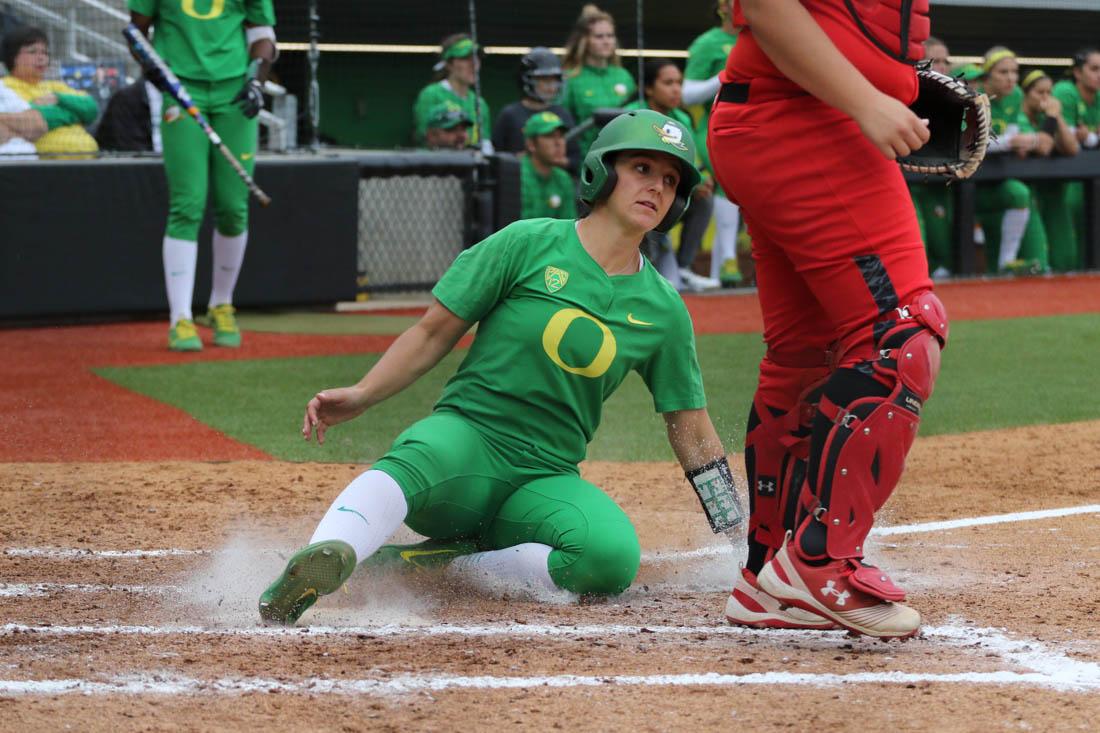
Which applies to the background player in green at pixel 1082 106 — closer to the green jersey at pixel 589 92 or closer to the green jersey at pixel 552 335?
the green jersey at pixel 589 92

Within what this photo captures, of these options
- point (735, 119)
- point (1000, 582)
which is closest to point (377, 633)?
point (735, 119)

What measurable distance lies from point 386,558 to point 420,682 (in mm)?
995

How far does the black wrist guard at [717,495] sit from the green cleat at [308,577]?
38.0 inches

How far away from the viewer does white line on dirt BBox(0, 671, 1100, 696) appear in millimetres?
2742

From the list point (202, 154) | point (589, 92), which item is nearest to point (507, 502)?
point (202, 154)

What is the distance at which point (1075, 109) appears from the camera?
14.6 m

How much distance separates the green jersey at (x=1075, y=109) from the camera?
14.6 meters

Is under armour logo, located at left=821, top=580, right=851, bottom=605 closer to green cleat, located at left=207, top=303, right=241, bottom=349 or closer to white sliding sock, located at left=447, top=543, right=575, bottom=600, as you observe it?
white sliding sock, located at left=447, top=543, right=575, bottom=600

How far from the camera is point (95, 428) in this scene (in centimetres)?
644

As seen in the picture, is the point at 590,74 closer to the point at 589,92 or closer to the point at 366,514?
the point at 589,92

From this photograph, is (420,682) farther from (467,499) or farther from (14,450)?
(14,450)

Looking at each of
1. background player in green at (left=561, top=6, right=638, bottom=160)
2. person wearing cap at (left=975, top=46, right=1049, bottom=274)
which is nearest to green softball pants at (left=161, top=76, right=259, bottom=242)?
background player in green at (left=561, top=6, right=638, bottom=160)

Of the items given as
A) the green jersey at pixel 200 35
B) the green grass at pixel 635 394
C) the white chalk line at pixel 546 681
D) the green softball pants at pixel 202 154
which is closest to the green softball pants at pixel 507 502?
the white chalk line at pixel 546 681

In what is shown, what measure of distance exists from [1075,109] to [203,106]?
9.55 meters
